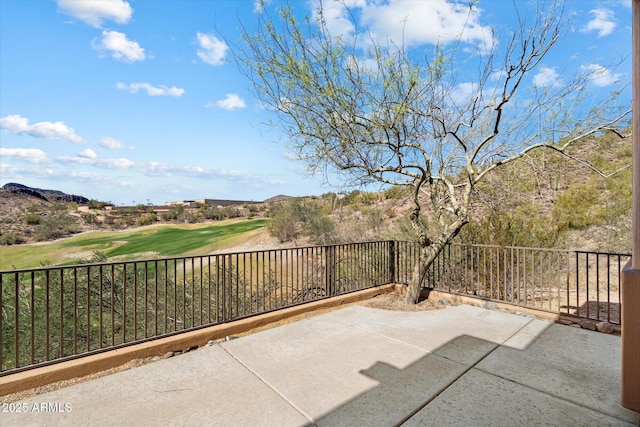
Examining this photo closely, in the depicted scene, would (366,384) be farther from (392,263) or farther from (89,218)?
(89,218)

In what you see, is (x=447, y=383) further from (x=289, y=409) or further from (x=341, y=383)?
(x=289, y=409)

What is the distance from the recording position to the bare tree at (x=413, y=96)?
4.95 metres

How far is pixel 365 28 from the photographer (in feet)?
16.9

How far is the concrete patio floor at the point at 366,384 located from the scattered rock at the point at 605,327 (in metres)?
0.18

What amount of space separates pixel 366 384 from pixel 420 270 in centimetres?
332

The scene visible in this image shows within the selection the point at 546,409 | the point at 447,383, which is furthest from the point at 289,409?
the point at 546,409

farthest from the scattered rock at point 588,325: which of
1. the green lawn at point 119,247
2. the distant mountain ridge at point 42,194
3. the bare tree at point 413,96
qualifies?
the distant mountain ridge at point 42,194

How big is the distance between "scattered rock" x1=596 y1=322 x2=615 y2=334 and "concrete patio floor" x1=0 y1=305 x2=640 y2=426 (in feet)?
0.60

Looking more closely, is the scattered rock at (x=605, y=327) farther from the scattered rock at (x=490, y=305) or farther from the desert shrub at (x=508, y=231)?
the desert shrub at (x=508, y=231)

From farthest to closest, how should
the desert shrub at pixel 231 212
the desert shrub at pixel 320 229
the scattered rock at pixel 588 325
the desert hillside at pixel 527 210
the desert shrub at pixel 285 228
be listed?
the desert shrub at pixel 231 212 < the desert shrub at pixel 285 228 < the desert shrub at pixel 320 229 < the desert hillside at pixel 527 210 < the scattered rock at pixel 588 325

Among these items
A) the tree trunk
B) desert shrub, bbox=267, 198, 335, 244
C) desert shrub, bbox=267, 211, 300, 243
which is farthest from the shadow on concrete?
desert shrub, bbox=267, 211, 300, 243

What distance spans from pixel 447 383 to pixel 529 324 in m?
2.54

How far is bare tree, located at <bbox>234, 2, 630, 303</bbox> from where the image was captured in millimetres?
4953

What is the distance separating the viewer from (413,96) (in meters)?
5.25
